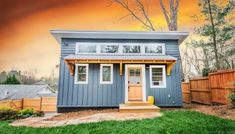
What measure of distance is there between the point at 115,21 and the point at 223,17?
9392mm

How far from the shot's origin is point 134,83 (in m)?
9.75

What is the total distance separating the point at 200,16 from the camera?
15.2 metres

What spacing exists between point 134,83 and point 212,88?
4373mm

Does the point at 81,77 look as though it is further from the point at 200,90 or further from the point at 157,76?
the point at 200,90

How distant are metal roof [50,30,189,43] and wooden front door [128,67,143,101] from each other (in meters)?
1.97

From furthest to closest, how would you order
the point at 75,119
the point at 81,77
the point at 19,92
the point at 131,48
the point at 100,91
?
the point at 19,92 < the point at 131,48 < the point at 81,77 < the point at 100,91 < the point at 75,119

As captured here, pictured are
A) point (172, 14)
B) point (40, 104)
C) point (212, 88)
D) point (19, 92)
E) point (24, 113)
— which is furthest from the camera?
point (19, 92)

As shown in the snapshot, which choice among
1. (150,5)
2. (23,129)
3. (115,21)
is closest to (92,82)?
(23,129)

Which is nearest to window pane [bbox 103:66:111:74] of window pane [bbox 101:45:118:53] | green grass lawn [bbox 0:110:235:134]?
window pane [bbox 101:45:118:53]

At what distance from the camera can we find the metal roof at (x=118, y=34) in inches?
376

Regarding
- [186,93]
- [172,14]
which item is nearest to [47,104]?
[186,93]

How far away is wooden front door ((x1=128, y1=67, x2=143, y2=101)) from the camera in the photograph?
9.59 metres

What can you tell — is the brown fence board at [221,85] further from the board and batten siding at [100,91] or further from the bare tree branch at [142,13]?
the bare tree branch at [142,13]

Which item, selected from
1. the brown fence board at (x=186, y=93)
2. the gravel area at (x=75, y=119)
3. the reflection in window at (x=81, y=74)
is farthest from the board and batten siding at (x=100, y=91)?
the brown fence board at (x=186, y=93)
